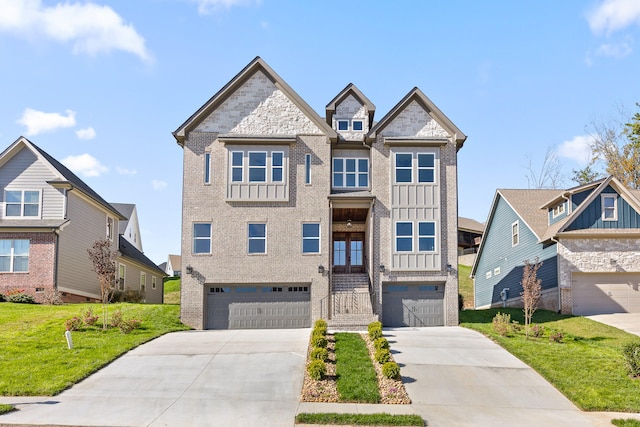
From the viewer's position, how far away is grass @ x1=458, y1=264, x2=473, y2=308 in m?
42.9

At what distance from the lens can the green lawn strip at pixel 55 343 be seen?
16.4m

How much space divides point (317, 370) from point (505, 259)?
68.8 feet

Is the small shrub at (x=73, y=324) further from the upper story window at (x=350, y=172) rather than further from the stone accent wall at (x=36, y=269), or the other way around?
the upper story window at (x=350, y=172)

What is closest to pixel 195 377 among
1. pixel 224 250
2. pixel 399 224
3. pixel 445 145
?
pixel 224 250

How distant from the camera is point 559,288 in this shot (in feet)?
92.8

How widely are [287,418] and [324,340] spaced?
5682 millimetres

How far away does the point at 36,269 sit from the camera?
29359mm

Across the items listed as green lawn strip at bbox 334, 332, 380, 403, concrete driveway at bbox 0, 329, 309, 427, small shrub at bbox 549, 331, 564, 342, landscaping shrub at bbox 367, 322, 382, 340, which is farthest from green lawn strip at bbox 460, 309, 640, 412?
concrete driveway at bbox 0, 329, 309, 427

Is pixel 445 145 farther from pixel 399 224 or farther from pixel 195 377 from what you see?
pixel 195 377

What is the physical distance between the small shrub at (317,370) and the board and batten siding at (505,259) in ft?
51.8

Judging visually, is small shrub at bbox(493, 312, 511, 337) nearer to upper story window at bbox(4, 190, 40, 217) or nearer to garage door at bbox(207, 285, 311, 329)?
garage door at bbox(207, 285, 311, 329)

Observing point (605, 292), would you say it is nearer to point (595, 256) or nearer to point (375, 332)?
point (595, 256)

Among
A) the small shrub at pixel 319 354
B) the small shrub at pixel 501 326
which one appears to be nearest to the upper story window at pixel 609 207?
the small shrub at pixel 501 326

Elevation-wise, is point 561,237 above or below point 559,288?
above
